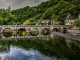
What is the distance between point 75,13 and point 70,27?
35006 millimetres

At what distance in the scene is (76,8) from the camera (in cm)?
13800

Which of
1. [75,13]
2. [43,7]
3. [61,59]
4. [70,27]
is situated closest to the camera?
[61,59]

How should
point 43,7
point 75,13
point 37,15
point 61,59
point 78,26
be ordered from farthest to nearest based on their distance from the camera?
1. point 43,7
2. point 37,15
3. point 75,13
4. point 78,26
5. point 61,59

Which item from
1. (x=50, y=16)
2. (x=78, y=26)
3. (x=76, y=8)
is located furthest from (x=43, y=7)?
(x=78, y=26)

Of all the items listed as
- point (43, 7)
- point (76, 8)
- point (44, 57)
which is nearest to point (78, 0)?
point (76, 8)

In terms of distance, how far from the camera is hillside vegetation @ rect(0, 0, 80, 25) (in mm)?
123338

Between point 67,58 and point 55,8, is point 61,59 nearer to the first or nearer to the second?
point 67,58

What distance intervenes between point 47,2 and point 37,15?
77.2ft

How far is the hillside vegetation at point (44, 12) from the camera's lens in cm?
12334

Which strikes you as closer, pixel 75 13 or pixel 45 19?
pixel 75 13

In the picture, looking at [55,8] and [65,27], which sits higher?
[55,8]

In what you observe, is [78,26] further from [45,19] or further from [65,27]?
[45,19]

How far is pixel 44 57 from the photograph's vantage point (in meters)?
36.3

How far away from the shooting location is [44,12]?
17025 centimetres
